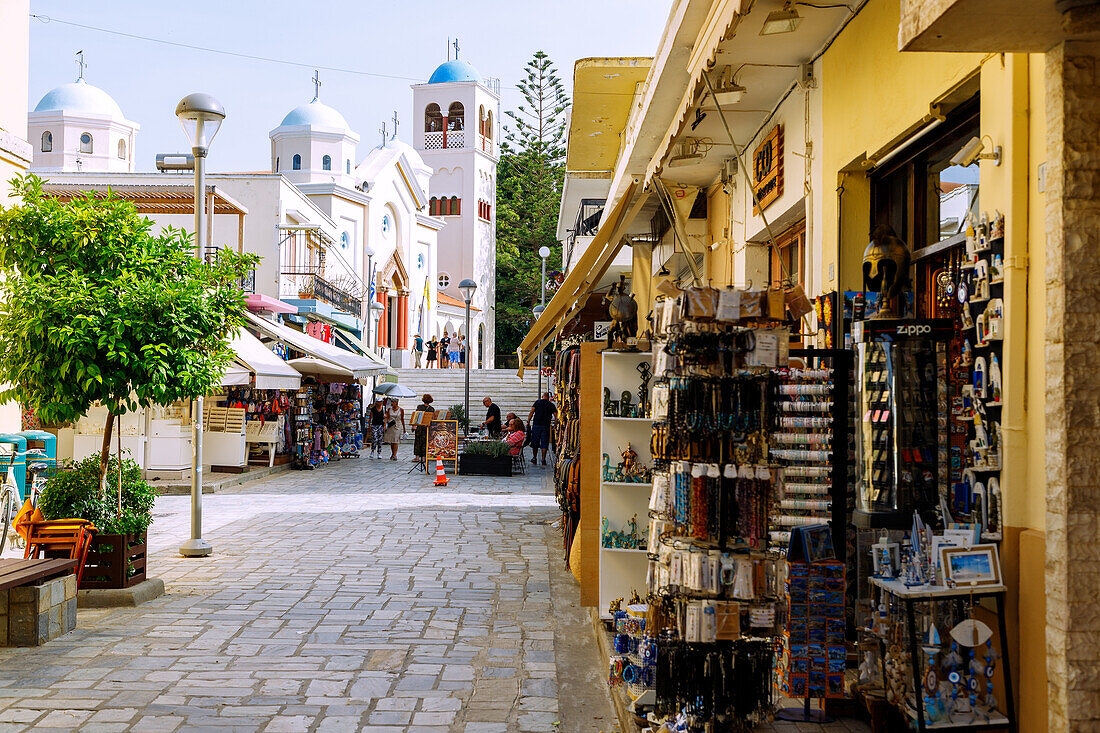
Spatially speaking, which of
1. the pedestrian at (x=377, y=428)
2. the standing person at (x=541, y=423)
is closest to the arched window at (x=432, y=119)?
the pedestrian at (x=377, y=428)

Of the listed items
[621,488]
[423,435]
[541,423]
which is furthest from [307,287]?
[621,488]

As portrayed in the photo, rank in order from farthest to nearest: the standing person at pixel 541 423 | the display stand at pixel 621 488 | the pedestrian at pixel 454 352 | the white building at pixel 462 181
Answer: the white building at pixel 462 181
the pedestrian at pixel 454 352
the standing person at pixel 541 423
the display stand at pixel 621 488

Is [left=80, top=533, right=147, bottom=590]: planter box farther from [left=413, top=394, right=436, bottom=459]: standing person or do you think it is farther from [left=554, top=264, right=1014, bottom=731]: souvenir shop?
[left=413, top=394, right=436, bottom=459]: standing person

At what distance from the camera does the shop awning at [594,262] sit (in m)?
8.45

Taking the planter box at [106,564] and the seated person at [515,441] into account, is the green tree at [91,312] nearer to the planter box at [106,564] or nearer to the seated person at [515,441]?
the planter box at [106,564]

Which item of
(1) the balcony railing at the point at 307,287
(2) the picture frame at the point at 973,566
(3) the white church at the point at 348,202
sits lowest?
(2) the picture frame at the point at 973,566

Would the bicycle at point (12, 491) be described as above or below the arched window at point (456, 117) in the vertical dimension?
below

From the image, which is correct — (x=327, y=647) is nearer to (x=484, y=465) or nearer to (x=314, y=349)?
(x=484, y=465)

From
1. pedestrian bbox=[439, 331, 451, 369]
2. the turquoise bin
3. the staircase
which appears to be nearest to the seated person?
the turquoise bin

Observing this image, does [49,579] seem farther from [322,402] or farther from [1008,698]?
[322,402]

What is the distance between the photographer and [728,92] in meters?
8.16

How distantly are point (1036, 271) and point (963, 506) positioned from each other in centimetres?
122

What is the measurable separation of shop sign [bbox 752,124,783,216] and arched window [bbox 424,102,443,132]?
5719 cm

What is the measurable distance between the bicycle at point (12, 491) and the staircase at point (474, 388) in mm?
26072
